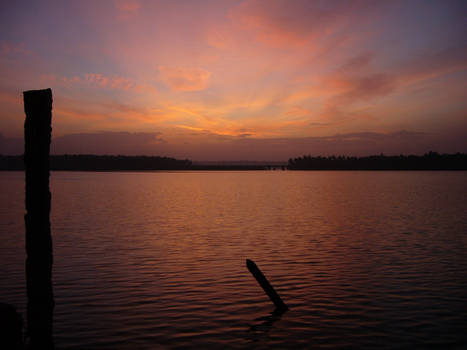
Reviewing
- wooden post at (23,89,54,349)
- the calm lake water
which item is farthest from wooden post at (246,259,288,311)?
wooden post at (23,89,54,349)

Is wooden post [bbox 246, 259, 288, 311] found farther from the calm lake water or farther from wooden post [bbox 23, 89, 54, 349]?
wooden post [bbox 23, 89, 54, 349]

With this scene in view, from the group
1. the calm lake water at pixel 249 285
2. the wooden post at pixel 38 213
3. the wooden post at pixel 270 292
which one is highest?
the wooden post at pixel 38 213

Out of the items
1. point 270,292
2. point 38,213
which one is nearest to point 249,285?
point 270,292

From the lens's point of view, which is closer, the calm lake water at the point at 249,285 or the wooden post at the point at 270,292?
the calm lake water at the point at 249,285

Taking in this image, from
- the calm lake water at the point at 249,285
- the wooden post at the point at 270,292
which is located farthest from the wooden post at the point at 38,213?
the wooden post at the point at 270,292

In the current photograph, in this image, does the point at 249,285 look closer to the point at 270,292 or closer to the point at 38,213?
the point at 270,292

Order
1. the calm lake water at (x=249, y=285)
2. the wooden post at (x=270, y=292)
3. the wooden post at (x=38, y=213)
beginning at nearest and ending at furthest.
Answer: the wooden post at (x=38, y=213) < the calm lake water at (x=249, y=285) < the wooden post at (x=270, y=292)

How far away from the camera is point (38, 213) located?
34.0 feet

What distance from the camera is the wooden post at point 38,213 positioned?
1023 centimetres

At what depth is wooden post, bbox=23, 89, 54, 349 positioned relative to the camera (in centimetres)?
1023

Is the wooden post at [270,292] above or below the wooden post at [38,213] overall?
below

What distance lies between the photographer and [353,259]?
72.6 feet

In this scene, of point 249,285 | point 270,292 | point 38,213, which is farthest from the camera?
point 249,285

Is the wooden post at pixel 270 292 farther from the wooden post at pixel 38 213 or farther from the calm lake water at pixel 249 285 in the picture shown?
the wooden post at pixel 38 213
